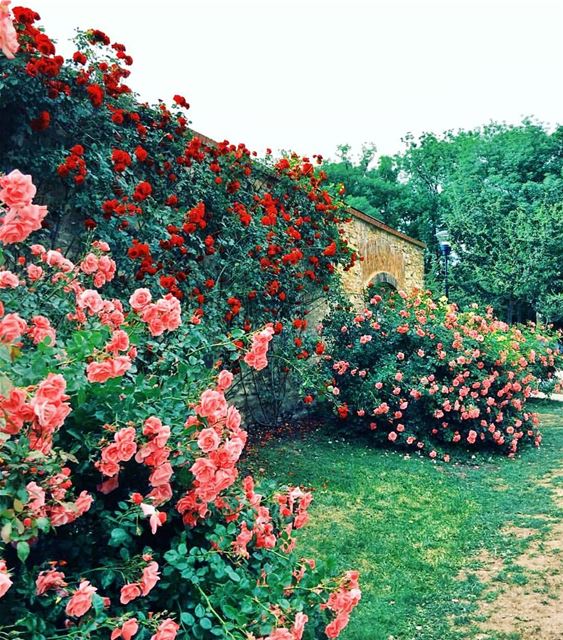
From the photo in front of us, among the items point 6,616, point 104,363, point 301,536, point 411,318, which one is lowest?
point 301,536

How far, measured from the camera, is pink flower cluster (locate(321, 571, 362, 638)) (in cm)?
160

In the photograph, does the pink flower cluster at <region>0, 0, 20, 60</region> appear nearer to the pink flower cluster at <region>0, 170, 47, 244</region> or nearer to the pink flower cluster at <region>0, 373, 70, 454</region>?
the pink flower cluster at <region>0, 170, 47, 244</region>

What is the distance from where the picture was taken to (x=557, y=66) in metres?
8.94

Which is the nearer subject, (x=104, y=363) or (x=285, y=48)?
(x=104, y=363)

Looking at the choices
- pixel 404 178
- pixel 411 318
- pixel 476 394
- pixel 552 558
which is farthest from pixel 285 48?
pixel 404 178

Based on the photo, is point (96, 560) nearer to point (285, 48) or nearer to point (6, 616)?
point (6, 616)

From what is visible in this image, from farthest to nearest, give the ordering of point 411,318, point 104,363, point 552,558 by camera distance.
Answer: point 411,318
point 552,558
point 104,363

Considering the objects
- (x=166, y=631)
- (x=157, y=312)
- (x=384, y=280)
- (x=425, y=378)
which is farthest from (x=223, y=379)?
(x=384, y=280)

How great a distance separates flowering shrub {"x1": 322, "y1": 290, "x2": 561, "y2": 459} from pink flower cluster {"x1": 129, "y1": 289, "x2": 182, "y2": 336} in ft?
12.4

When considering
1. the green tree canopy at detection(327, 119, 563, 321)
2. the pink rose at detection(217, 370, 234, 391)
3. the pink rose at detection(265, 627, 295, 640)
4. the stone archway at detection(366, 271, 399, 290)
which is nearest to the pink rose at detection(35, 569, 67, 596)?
the pink rose at detection(265, 627, 295, 640)

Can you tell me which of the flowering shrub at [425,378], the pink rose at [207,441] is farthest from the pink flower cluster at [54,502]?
the flowering shrub at [425,378]

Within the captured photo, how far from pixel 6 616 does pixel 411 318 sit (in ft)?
18.5

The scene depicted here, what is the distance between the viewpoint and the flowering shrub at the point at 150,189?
353 cm

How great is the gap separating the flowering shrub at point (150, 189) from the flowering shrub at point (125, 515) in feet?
5.58
